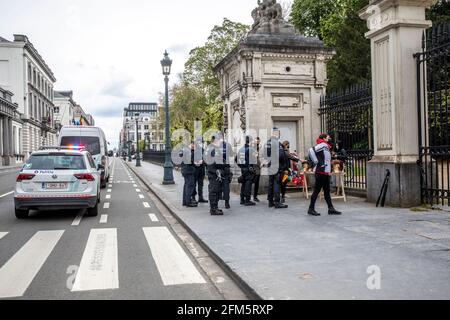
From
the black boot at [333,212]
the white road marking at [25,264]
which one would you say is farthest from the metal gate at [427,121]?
the white road marking at [25,264]

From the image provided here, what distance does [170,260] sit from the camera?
20.0 feet

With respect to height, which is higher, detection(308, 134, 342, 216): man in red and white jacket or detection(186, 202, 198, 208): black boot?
detection(308, 134, 342, 216): man in red and white jacket

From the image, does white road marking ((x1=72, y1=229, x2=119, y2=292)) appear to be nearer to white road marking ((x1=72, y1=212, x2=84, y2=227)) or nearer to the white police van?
white road marking ((x1=72, y1=212, x2=84, y2=227))

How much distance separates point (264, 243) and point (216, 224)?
2142 mm

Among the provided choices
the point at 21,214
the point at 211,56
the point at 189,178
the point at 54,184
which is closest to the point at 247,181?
the point at 189,178

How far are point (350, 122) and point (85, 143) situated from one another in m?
11.6

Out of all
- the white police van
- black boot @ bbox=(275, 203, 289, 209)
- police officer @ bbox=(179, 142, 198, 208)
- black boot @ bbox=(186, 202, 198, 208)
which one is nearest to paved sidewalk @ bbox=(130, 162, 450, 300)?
black boot @ bbox=(275, 203, 289, 209)

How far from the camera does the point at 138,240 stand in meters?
7.54

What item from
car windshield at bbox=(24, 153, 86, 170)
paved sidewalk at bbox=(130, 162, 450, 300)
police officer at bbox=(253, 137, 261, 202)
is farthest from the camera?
police officer at bbox=(253, 137, 261, 202)

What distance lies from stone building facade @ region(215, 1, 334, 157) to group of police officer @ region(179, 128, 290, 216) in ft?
4.13

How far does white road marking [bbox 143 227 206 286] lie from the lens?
5.14 meters

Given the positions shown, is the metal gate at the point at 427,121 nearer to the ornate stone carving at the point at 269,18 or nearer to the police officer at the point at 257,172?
the police officer at the point at 257,172

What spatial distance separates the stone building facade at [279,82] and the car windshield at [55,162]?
504 cm
